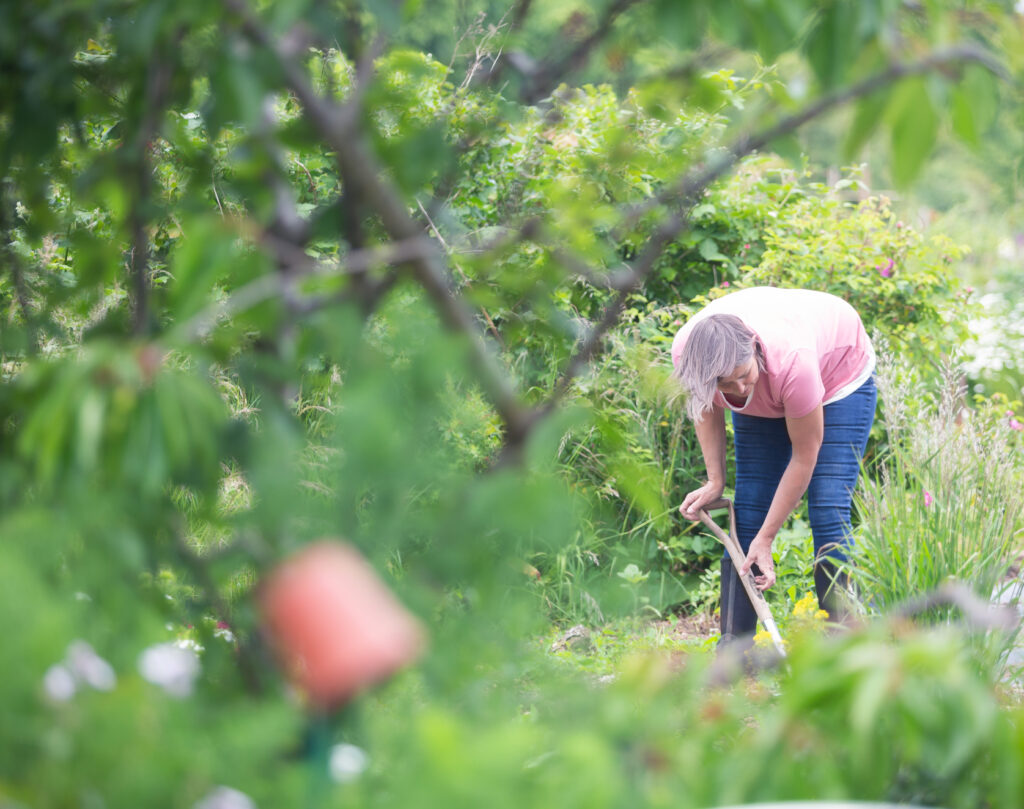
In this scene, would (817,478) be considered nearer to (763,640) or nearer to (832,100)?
(763,640)

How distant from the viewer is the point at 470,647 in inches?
37.2

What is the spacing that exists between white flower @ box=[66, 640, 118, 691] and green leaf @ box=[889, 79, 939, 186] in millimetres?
835

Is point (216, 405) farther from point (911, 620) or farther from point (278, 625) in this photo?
point (911, 620)

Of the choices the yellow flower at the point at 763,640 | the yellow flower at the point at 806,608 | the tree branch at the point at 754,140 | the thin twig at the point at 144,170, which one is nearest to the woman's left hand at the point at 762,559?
the yellow flower at the point at 806,608

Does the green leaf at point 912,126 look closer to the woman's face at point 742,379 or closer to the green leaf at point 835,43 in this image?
the green leaf at point 835,43

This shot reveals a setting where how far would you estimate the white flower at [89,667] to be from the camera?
0.75 m

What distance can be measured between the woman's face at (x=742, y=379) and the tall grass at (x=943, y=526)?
0.58 m

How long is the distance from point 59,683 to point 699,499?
113 inches

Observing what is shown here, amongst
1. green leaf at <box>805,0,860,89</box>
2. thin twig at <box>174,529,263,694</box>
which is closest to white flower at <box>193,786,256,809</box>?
thin twig at <box>174,529,263,694</box>

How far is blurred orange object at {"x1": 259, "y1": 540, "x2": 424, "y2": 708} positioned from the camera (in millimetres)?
789

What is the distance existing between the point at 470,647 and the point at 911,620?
7.64 feet

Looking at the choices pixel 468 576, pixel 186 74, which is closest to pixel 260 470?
pixel 468 576

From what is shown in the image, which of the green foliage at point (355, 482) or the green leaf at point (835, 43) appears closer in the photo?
the green foliage at point (355, 482)

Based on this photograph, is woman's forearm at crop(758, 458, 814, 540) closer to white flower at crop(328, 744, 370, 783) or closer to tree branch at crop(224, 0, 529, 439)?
tree branch at crop(224, 0, 529, 439)
